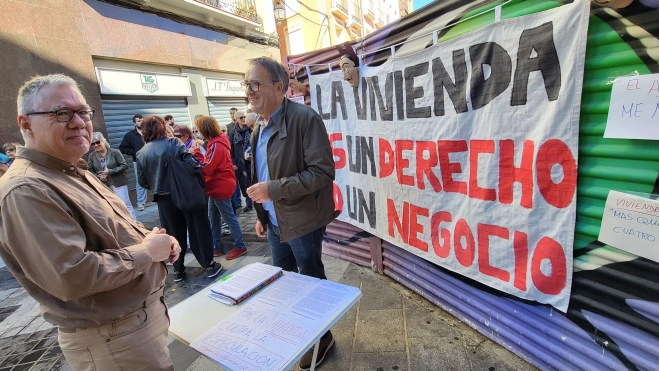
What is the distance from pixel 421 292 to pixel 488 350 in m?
0.74

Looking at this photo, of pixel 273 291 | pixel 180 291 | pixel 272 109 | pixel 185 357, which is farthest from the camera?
pixel 180 291

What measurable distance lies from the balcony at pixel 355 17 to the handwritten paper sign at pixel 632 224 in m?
19.3

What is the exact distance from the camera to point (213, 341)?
1395mm

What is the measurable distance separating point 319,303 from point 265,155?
106 centimetres

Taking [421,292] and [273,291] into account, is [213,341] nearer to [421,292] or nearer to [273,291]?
[273,291]

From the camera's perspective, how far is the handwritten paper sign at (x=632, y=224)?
1.35 meters

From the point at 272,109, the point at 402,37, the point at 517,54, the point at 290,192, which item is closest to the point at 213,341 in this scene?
the point at 290,192

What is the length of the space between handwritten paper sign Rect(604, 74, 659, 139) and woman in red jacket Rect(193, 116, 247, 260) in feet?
12.3

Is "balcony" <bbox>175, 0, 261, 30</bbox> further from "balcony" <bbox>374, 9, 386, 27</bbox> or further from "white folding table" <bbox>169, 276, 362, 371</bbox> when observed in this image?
"balcony" <bbox>374, 9, 386, 27</bbox>

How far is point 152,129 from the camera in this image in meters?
3.43

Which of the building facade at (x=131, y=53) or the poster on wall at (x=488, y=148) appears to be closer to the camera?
the poster on wall at (x=488, y=148)

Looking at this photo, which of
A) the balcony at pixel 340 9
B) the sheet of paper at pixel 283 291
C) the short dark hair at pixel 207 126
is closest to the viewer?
the sheet of paper at pixel 283 291

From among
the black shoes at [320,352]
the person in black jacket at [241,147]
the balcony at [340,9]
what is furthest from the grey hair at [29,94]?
the balcony at [340,9]

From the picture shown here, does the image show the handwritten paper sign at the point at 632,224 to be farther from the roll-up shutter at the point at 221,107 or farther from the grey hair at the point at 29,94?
the roll-up shutter at the point at 221,107
